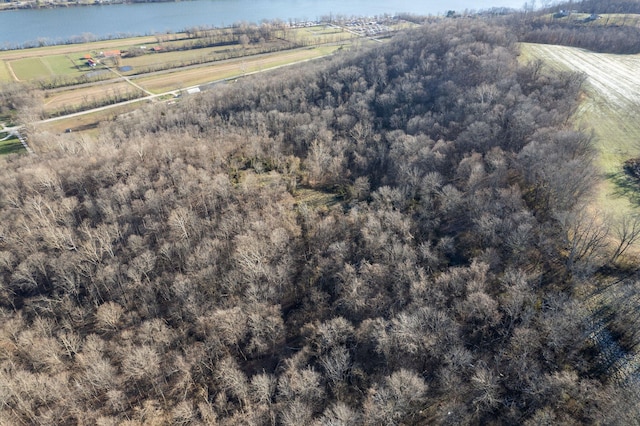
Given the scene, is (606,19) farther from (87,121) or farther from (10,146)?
(10,146)

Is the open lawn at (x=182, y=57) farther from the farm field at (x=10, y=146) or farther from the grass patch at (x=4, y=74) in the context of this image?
the farm field at (x=10, y=146)

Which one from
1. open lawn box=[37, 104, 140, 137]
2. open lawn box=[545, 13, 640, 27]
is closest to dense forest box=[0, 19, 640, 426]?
open lawn box=[37, 104, 140, 137]

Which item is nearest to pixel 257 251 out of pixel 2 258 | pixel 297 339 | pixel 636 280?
pixel 297 339

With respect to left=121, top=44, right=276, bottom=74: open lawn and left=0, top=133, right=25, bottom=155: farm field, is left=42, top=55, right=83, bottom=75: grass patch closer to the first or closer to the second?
left=121, top=44, right=276, bottom=74: open lawn

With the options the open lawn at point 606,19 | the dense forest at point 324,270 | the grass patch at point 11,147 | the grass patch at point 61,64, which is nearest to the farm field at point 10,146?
the grass patch at point 11,147

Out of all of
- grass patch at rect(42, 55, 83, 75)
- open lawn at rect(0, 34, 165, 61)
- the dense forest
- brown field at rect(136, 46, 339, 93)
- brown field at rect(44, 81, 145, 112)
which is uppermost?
open lawn at rect(0, 34, 165, 61)

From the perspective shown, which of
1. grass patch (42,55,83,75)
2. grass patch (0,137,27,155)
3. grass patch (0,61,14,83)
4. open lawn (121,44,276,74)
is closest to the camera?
grass patch (0,137,27,155)

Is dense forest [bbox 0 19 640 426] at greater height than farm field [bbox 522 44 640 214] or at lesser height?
lesser
